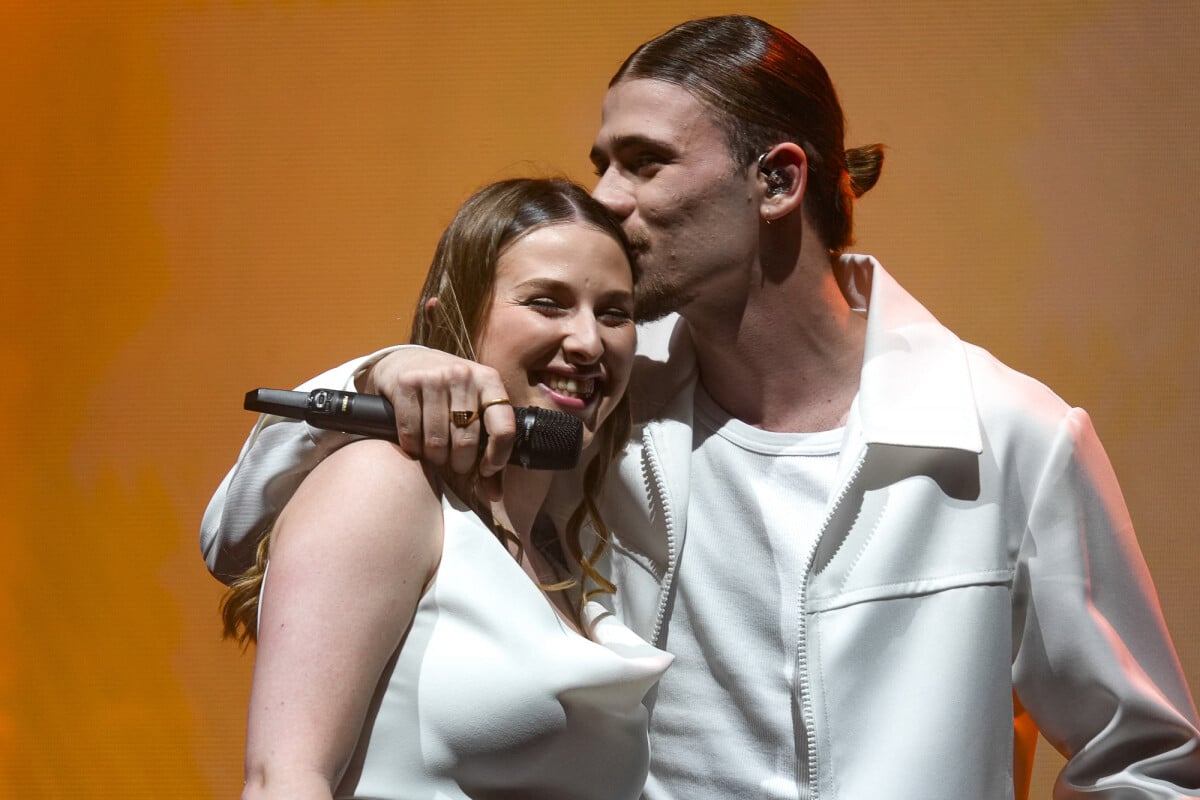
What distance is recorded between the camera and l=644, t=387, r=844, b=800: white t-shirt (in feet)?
5.27

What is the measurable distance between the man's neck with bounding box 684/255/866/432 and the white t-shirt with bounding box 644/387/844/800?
55 millimetres

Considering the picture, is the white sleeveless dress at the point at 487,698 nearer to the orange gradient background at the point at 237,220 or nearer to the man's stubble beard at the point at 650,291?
the man's stubble beard at the point at 650,291

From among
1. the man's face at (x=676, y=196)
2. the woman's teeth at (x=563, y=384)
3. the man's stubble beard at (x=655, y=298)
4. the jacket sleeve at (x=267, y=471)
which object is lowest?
the jacket sleeve at (x=267, y=471)

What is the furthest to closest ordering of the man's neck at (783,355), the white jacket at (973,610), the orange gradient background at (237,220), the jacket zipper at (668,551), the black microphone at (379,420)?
the orange gradient background at (237,220), the man's neck at (783,355), the jacket zipper at (668,551), the white jacket at (973,610), the black microphone at (379,420)

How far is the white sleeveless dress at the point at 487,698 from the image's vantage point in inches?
48.6

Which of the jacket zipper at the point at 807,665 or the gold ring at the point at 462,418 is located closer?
the gold ring at the point at 462,418

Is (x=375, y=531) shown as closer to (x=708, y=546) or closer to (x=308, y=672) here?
(x=308, y=672)

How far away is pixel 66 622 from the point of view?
2.31 metres

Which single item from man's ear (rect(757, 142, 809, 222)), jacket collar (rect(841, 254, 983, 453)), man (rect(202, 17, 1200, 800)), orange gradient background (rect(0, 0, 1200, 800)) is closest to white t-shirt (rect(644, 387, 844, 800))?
man (rect(202, 17, 1200, 800))

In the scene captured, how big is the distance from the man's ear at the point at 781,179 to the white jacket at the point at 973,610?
30cm

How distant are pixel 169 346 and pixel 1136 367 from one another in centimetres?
171

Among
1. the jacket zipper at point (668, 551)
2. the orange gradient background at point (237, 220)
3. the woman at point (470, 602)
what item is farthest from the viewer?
the orange gradient background at point (237, 220)

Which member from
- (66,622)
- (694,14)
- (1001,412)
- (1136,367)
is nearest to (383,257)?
(694,14)

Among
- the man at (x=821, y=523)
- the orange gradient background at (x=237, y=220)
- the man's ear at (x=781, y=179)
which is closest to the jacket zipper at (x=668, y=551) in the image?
the man at (x=821, y=523)
